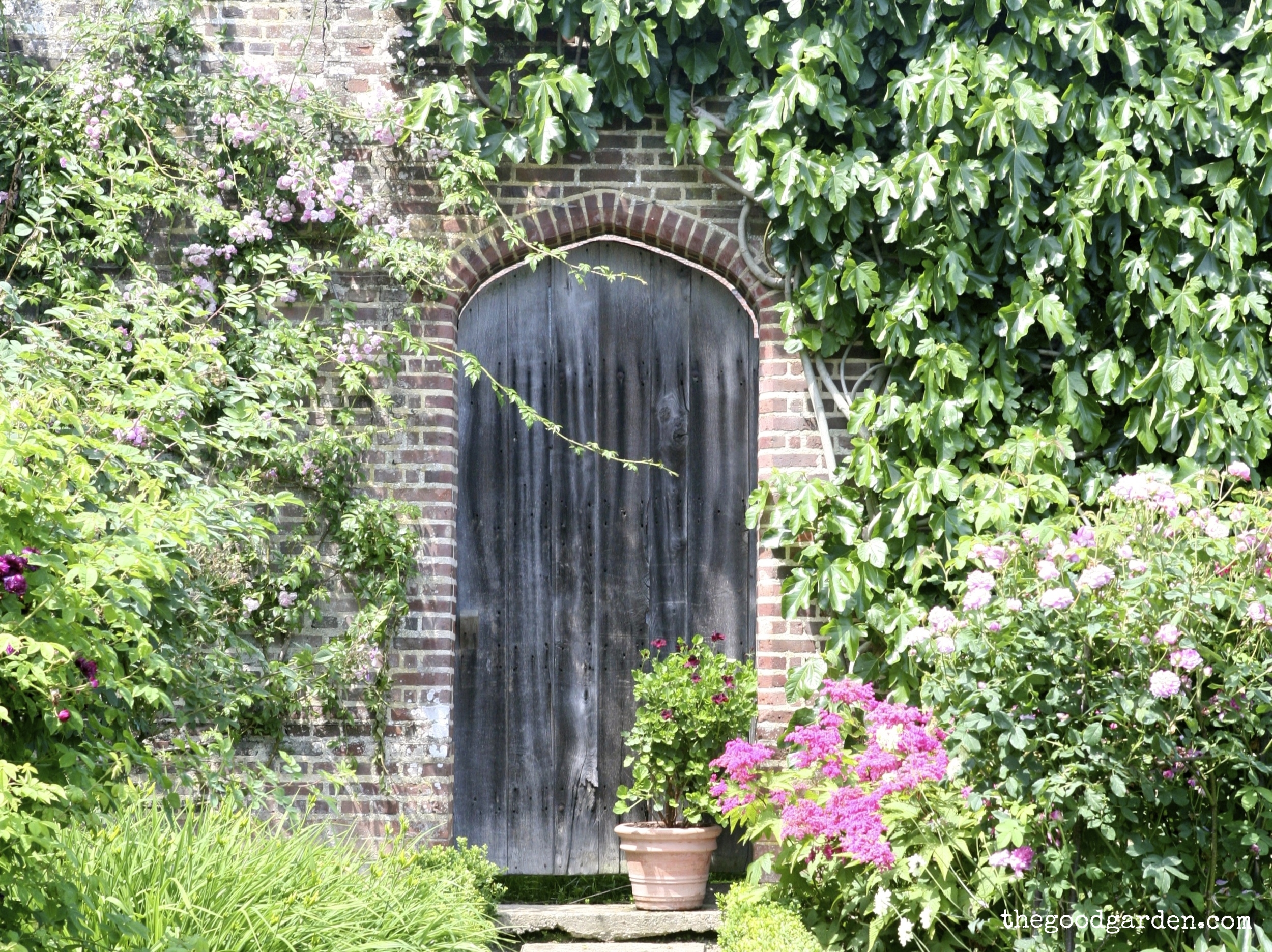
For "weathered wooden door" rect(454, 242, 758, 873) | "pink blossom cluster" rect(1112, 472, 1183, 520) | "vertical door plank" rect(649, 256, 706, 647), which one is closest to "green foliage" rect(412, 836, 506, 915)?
"weathered wooden door" rect(454, 242, 758, 873)

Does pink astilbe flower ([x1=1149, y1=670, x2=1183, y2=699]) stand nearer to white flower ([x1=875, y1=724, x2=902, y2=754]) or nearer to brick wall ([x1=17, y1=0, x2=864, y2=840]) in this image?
white flower ([x1=875, y1=724, x2=902, y2=754])

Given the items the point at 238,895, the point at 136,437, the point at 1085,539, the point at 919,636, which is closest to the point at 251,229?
the point at 136,437

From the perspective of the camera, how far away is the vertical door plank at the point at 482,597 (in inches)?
195

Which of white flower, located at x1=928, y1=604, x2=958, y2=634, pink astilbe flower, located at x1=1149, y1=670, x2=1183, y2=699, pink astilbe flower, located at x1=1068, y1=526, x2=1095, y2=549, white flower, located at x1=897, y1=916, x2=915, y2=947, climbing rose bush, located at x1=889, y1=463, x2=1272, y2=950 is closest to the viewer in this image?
pink astilbe flower, located at x1=1149, y1=670, x2=1183, y2=699

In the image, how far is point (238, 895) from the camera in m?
3.00

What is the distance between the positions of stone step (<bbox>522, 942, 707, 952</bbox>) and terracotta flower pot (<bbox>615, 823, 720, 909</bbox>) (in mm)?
160

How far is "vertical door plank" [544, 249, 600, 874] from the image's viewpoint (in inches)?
195

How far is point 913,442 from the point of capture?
4.53 meters

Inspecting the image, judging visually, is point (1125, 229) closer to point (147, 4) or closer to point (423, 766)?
point (423, 766)

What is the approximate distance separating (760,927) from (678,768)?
2.75 ft

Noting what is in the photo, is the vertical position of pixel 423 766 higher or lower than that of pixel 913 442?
lower

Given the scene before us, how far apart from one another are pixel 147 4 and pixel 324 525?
222 centimetres

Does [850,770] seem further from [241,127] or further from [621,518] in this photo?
[241,127]

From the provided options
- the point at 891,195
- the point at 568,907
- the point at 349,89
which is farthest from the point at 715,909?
the point at 349,89
